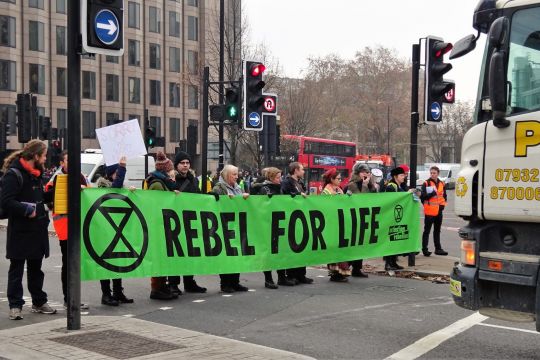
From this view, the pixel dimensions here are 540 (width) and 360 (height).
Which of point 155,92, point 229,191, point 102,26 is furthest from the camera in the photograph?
point 155,92

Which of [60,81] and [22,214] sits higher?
[60,81]

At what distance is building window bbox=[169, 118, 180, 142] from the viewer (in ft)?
251

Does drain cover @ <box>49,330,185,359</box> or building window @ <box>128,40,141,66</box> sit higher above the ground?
building window @ <box>128,40,141,66</box>

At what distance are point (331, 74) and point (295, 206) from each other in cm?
8356

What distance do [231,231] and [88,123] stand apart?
202ft

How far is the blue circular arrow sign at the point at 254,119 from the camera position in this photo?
51.6 ft

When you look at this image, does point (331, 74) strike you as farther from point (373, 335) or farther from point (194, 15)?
point (373, 335)

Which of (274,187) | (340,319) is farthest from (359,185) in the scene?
(340,319)

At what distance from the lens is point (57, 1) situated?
65750 millimetres

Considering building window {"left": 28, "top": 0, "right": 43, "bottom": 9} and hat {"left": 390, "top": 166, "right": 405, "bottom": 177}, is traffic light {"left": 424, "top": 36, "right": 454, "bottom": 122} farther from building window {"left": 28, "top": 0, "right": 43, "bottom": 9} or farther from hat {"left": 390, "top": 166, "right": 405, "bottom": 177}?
building window {"left": 28, "top": 0, "right": 43, "bottom": 9}

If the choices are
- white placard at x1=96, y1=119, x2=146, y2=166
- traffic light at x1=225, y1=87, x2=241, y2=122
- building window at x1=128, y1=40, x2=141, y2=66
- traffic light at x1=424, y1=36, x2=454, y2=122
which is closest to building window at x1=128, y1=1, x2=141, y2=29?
building window at x1=128, y1=40, x2=141, y2=66

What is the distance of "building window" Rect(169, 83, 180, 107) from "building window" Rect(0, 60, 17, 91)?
18925 mm

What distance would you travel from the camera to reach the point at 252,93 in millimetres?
15734

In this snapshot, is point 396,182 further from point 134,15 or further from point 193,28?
point 193,28
